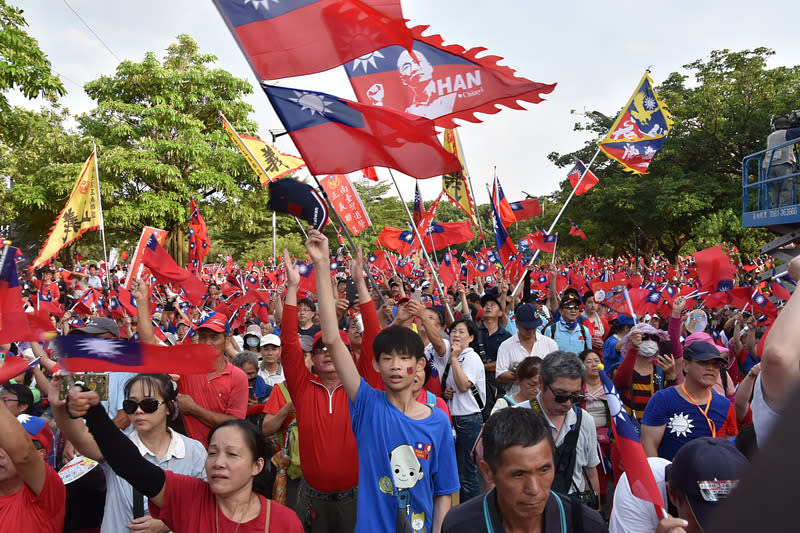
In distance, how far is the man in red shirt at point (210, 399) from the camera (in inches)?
145

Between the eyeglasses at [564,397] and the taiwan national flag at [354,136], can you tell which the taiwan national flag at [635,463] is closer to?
the eyeglasses at [564,397]

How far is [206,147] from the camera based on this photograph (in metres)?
24.9

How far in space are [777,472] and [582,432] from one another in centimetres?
320

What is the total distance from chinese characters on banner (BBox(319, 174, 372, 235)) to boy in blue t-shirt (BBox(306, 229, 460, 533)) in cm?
541

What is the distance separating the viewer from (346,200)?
8.38 metres

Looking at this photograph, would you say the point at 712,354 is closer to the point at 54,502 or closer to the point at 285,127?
the point at 285,127

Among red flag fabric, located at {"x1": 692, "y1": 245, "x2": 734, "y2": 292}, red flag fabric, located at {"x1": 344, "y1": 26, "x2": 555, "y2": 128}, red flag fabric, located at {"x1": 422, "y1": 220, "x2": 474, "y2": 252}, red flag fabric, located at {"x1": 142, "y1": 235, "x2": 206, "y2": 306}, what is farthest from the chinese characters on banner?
red flag fabric, located at {"x1": 692, "y1": 245, "x2": 734, "y2": 292}

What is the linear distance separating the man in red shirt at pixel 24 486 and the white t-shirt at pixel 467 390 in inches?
115

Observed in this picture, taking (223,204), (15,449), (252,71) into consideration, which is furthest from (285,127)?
(223,204)

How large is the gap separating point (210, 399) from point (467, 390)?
204 centimetres

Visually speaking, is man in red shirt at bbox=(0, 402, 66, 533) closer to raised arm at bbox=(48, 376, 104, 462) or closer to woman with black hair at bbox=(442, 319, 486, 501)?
raised arm at bbox=(48, 376, 104, 462)

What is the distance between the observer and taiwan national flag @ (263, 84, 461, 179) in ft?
12.2

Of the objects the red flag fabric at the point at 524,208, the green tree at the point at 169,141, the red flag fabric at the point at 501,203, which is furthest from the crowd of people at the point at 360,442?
the green tree at the point at 169,141

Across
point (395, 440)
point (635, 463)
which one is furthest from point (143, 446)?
point (635, 463)
